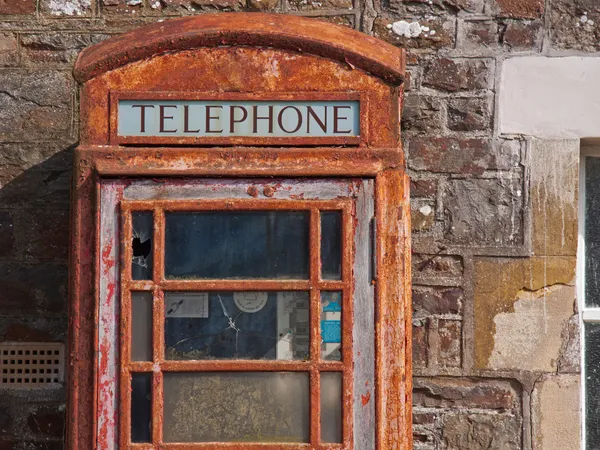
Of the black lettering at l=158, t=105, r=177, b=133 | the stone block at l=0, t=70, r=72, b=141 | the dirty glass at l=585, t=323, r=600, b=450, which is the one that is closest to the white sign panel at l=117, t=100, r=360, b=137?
the black lettering at l=158, t=105, r=177, b=133

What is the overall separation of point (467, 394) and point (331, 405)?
30.9 inches

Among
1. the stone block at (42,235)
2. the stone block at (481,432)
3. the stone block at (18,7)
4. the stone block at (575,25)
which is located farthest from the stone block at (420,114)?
the stone block at (18,7)

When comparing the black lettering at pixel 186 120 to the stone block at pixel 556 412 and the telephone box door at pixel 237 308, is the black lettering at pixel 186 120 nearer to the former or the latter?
the telephone box door at pixel 237 308

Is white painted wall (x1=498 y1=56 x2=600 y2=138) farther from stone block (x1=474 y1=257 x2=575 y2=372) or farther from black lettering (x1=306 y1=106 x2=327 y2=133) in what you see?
black lettering (x1=306 y1=106 x2=327 y2=133)

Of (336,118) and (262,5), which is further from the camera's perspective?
(262,5)

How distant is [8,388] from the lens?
11.1 feet

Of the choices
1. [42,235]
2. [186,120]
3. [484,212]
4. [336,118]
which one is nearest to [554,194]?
[484,212]

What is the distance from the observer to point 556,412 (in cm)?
327

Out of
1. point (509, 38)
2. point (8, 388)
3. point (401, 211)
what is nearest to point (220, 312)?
point (401, 211)

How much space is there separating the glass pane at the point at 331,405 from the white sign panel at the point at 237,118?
2.38ft

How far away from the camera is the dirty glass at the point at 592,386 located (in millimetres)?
3363

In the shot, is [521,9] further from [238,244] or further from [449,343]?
[238,244]

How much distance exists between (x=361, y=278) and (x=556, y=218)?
98 cm

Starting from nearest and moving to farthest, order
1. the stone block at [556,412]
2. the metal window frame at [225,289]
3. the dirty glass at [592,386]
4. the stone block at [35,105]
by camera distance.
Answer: the metal window frame at [225,289] < the stone block at [556,412] < the dirty glass at [592,386] < the stone block at [35,105]
